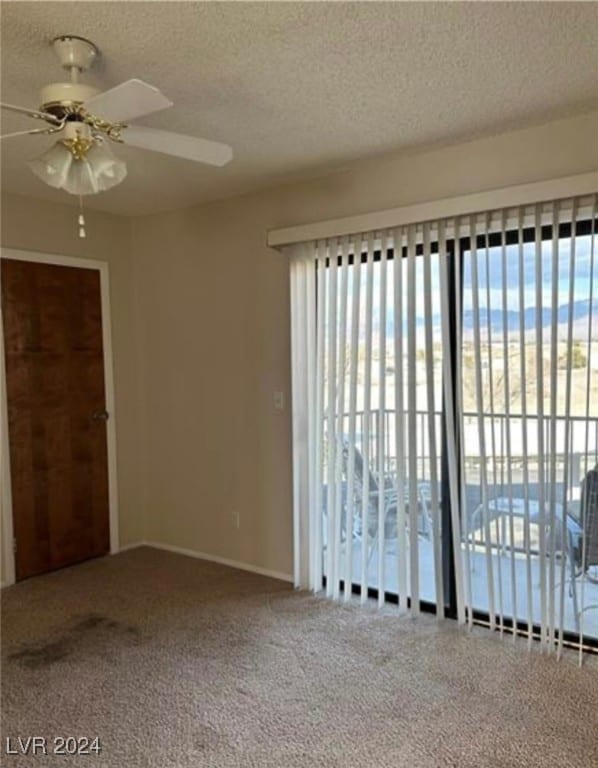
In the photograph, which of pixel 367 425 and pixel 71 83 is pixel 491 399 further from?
pixel 71 83

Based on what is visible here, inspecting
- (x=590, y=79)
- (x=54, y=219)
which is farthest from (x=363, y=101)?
(x=54, y=219)

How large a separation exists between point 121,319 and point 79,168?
2426mm

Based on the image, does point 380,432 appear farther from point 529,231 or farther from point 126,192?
point 126,192

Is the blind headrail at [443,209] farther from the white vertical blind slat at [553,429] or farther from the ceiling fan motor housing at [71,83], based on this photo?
the ceiling fan motor housing at [71,83]

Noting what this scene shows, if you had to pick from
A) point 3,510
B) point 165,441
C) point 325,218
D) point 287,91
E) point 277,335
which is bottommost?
point 3,510

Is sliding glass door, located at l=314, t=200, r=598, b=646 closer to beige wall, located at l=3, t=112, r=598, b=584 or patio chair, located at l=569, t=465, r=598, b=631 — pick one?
patio chair, located at l=569, t=465, r=598, b=631

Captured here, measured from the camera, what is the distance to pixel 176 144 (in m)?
2.01

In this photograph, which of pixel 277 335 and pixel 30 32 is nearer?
pixel 30 32

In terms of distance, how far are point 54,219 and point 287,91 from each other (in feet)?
7.26

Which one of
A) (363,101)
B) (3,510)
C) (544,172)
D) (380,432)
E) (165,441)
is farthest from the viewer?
(165,441)

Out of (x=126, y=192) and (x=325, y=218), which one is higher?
(x=126, y=192)

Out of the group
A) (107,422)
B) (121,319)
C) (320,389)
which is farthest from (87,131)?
(107,422)

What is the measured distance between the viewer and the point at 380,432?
126 inches

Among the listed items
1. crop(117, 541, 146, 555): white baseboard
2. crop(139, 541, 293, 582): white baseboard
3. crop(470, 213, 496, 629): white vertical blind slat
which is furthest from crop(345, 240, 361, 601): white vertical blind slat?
crop(117, 541, 146, 555): white baseboard
